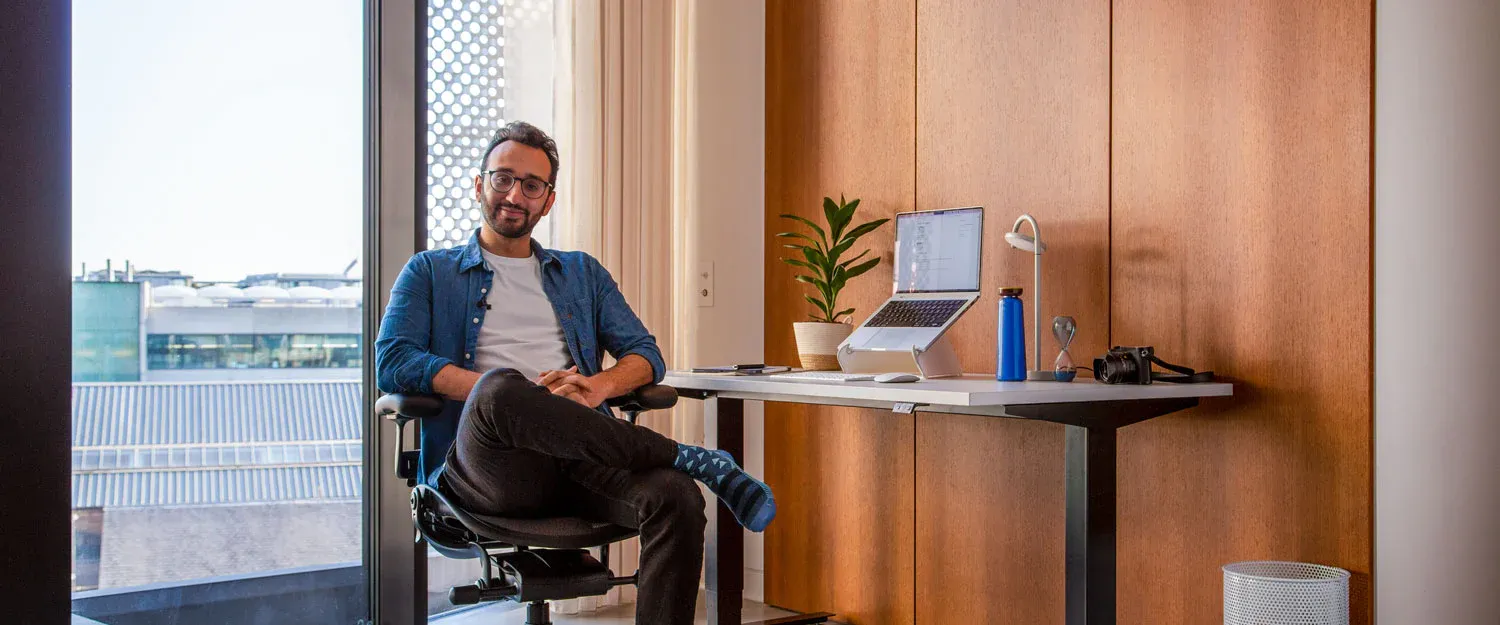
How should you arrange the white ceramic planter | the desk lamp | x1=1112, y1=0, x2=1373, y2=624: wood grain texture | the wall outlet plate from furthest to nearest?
the wall outlet plate, the white ceramic planter, the desk lamp, x1=1112, y1=0, x2=1373, y2=624: wood grain texture

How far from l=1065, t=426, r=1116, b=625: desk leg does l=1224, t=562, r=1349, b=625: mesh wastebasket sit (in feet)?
0.77

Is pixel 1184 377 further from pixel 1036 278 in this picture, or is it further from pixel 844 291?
pixel 844 291

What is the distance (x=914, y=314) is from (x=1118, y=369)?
53 centimetres

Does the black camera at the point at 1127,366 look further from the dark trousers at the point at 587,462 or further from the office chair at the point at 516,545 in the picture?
the office chair at the point at 516,545

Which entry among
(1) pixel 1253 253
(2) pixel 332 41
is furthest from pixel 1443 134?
(2) pixel 332 41

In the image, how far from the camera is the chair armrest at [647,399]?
2391 mm

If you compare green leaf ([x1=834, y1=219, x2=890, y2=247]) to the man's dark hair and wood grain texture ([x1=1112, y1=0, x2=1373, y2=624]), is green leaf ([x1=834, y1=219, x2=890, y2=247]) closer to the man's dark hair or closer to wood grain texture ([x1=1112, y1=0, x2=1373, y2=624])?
wood grain texture ([x1=1112, y1=0, x2=1373, y2=624])

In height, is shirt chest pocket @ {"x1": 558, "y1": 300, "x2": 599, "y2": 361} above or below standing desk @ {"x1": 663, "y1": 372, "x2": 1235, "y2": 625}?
above

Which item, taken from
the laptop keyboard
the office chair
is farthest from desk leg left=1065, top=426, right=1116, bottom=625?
the office chair

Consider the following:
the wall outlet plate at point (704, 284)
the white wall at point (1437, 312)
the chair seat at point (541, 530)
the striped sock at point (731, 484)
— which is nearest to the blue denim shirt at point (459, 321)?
the chair seat at point (541, 530)

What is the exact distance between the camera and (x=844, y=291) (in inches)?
131

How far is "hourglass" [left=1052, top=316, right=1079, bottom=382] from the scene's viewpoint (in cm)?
242

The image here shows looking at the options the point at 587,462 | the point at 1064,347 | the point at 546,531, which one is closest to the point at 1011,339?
the point at 1064,347

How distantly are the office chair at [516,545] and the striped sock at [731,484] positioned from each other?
0.17m
